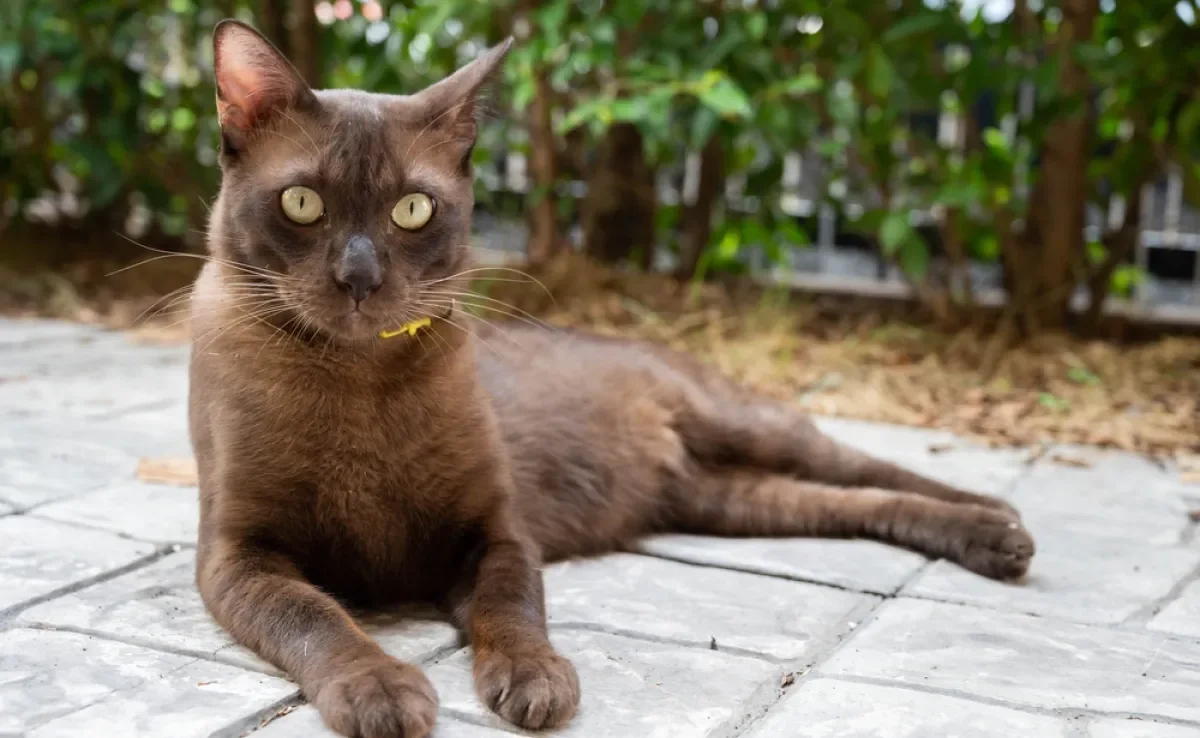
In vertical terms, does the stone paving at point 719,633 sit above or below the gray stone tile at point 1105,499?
above

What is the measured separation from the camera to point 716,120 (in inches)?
166

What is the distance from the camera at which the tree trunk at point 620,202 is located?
5.65 m

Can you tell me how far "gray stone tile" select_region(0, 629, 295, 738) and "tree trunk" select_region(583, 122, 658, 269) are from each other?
3.98 meters

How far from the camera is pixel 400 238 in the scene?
2.01 metres

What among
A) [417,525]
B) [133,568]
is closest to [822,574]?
[417,525]

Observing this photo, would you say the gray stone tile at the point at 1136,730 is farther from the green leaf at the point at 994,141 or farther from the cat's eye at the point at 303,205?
the green leaf at the point at 994,141

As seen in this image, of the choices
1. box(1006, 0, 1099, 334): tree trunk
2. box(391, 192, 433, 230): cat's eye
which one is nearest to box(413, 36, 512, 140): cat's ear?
box(391, 192, 433, 230): cat's eye

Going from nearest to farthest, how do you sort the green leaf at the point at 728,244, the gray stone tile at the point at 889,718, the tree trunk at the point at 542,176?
the gray stone tile at the point at 889,718, the tree trunk at the point at 542,176, the green leaf at the point at 728,244

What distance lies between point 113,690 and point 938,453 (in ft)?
7.89

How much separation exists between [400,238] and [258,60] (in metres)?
0.37

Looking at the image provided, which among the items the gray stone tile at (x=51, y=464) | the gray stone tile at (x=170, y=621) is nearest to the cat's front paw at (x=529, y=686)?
the gray stone tile at (x=170, y=621)

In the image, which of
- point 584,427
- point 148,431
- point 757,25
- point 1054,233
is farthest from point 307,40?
point 584,427

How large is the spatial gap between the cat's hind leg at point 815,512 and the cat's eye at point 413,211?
3.48 feet

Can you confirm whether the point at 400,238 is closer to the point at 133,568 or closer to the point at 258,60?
the point at 258,60
